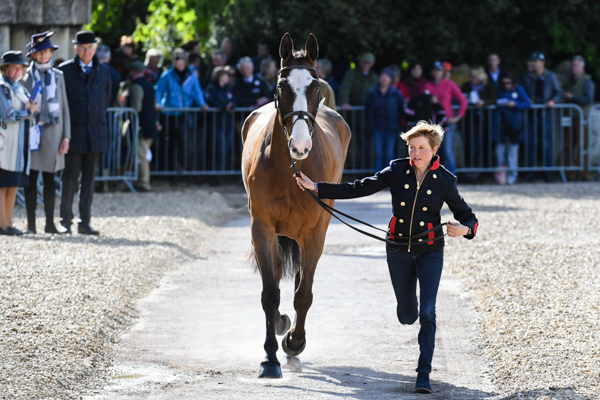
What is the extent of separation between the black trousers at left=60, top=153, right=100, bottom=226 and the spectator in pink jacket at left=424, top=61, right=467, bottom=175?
7.32 metres

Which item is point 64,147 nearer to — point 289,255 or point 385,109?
point 289,255

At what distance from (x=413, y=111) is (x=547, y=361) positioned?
11212 mm

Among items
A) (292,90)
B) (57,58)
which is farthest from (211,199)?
(292,90)

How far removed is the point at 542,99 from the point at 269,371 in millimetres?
12865

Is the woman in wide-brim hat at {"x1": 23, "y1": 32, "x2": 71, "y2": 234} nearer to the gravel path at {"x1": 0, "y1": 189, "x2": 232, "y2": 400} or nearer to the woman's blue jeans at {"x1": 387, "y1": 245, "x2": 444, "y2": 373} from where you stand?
the gravel path at {"x1": 0, "y1": 189, "x2": 232, "y2": 400}

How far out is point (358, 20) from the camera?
59.5 ft

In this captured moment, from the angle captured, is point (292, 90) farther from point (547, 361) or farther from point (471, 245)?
point (471, 245)

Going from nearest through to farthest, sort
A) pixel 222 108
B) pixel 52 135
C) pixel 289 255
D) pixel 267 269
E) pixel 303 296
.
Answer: pixel 267 269 → pixel 303 296 → pixel 289 255 → pixel 52 135 → pixel 222 108

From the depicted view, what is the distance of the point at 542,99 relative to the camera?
690 inches

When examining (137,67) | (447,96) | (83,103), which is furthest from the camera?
(447,96)

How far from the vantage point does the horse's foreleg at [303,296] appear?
637cm

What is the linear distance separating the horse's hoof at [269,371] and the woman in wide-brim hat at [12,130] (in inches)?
224

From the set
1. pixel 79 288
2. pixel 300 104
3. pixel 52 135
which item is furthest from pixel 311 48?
pixel 52 135

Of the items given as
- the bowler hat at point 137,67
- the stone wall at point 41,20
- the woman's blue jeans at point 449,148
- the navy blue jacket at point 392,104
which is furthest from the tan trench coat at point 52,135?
the woman's blue jeans at point 449,148
